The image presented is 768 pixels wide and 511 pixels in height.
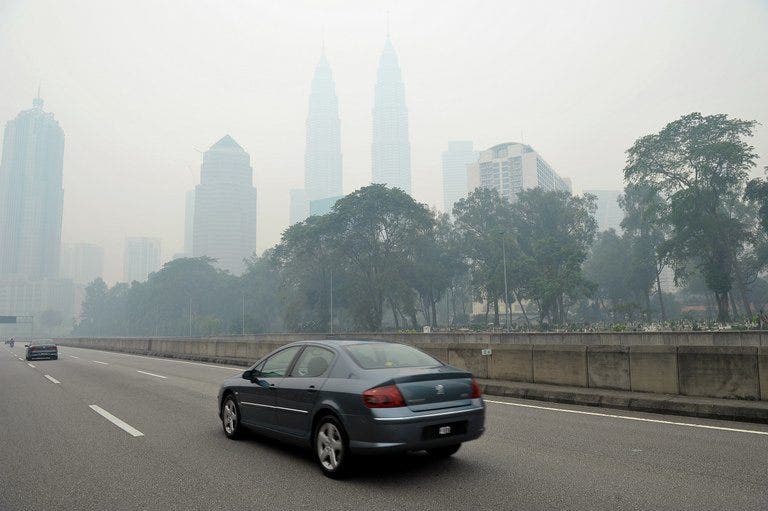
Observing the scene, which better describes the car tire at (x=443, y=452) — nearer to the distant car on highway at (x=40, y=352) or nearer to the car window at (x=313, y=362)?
the car window at (x=313, y=362)

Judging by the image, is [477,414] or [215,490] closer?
[215,490]

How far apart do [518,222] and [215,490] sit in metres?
83.5

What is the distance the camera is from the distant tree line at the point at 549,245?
54.3 m

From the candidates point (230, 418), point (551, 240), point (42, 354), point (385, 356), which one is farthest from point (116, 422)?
point (551, 240)

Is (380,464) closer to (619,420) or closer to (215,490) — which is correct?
(215,490)

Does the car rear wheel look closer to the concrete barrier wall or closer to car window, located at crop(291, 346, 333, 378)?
car window, located at crop(291, 346, 333, 378)

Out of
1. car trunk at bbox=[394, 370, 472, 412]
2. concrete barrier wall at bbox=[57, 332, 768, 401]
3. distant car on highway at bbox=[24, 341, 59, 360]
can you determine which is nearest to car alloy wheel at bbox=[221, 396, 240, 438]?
car trunk at bbox=[394, 370, 472, 412]

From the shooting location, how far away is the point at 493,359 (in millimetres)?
13516

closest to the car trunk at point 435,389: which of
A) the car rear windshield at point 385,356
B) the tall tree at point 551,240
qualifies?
the car rear windshield at point 385,356

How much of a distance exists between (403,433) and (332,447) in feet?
2.76

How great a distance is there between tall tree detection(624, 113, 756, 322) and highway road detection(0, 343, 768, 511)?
52.0 metres

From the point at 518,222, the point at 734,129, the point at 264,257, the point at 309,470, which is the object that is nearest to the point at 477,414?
the point at 309,470

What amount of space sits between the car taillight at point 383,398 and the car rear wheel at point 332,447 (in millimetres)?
454

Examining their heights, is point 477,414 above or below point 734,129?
below
